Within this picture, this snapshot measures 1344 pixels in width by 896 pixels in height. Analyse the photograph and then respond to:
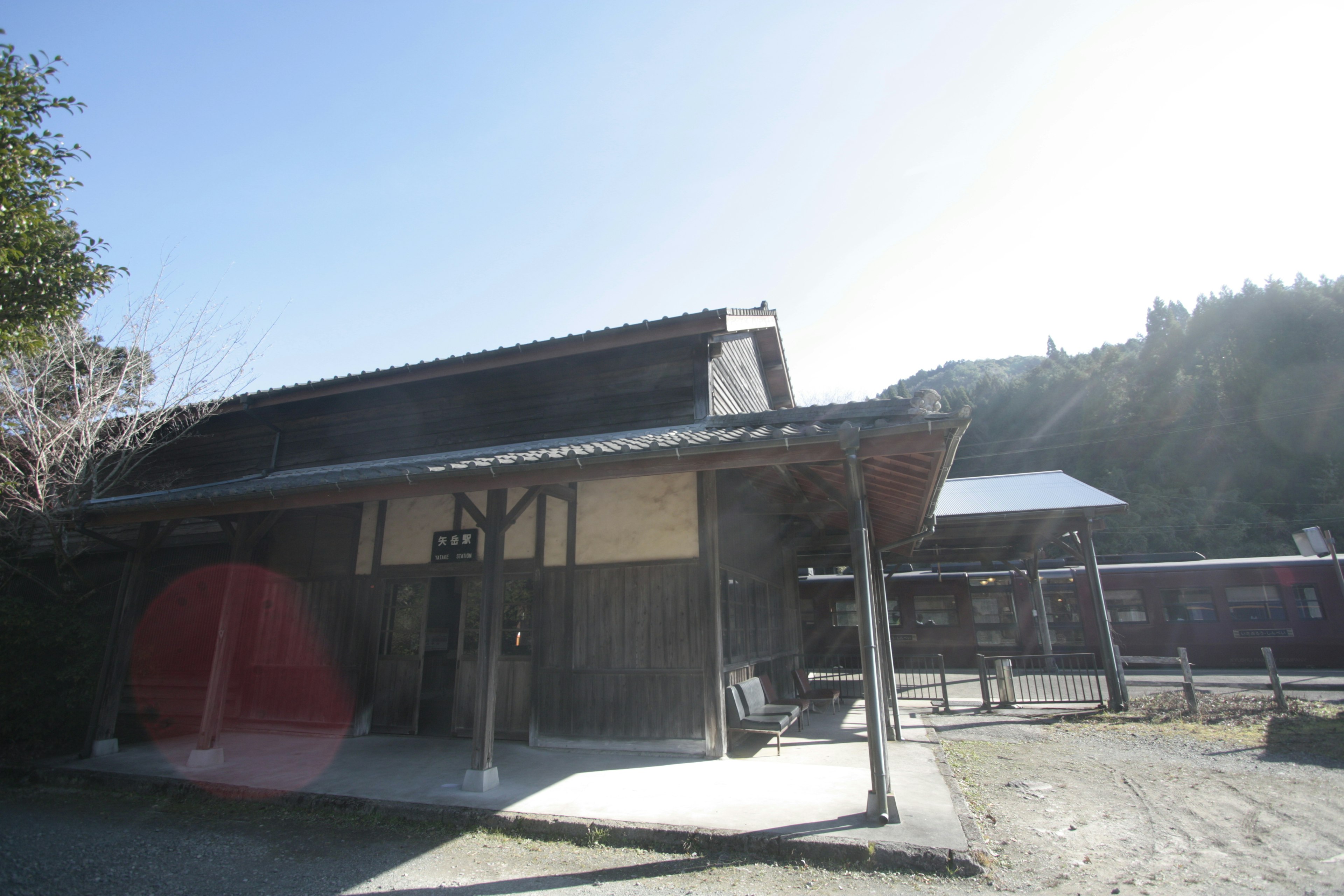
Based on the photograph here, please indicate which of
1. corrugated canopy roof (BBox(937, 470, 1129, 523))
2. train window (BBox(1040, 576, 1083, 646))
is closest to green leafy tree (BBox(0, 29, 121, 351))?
corrugated canopy roof (BBox(937, 470, 1129, 523))

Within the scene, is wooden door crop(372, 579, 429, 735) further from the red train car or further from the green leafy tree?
the red train car

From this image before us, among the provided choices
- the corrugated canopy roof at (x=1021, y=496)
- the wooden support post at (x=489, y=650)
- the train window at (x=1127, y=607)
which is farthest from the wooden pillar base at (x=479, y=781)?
the train window at (x=1127, y=607)

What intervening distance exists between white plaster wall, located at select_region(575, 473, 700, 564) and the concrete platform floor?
198 cm

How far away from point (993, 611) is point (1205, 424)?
33476 mm

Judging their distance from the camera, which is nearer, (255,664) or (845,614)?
(255,664)

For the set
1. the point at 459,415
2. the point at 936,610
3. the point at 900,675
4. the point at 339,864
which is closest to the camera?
the point at 339,864

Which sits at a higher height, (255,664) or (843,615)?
(843,615)

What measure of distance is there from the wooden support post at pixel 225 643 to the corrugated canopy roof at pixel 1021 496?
9062 mm

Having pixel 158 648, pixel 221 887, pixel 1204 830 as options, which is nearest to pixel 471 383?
pixel 158 648

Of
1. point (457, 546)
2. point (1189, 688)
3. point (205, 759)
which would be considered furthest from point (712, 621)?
point (1189, 688)

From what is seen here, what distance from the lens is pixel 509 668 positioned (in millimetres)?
7078

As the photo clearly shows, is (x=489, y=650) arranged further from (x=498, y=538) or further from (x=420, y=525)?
(x=420, y=525)

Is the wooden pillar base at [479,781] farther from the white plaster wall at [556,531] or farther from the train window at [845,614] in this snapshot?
the train window at [845,614]

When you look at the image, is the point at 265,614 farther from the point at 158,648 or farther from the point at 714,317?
the point at 714,317
